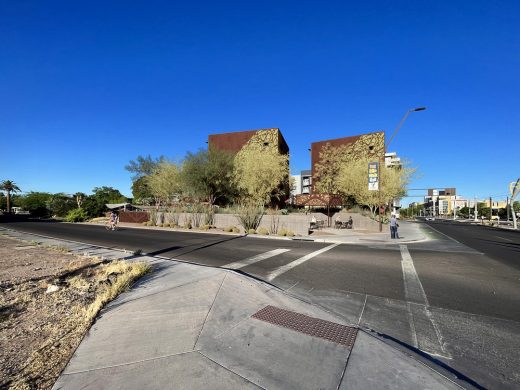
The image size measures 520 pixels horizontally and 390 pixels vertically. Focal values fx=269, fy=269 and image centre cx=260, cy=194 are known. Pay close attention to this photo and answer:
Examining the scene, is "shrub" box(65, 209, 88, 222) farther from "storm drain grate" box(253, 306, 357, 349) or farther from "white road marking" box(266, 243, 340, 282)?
"storm drain grate" box(253, 306, 357, 349)

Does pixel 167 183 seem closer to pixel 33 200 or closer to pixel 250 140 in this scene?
pixel 250 140

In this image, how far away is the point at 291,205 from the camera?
36062mm

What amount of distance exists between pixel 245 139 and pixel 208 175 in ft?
44.4

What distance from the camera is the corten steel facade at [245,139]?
3734cm

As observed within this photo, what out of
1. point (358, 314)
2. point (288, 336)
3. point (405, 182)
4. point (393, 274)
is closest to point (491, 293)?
point (393, 274)

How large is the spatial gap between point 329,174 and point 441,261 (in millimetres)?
28037

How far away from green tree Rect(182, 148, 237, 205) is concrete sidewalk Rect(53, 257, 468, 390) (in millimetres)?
23278

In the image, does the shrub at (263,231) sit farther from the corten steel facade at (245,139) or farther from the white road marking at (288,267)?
the corten steel facade at (245,139)

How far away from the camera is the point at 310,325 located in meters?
4.04

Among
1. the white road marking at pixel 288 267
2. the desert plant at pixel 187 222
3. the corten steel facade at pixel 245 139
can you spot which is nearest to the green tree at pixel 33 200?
the corten steel facade at pixel 245 139

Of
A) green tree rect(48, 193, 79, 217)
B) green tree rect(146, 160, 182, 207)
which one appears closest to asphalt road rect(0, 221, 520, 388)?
green tree rect(146, 160, 182, 207)

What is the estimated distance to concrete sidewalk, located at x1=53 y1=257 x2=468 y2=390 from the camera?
8.77 feet

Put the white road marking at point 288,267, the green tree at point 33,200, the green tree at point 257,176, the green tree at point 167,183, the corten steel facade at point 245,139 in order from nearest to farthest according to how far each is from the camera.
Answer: the white road marking at point 288,267 → the green tree at point 257,176 → the green tree at point 167,183 → the corten steel facade at point 245,139 → the green tree at point 33,200

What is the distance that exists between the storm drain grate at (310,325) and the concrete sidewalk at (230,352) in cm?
1
